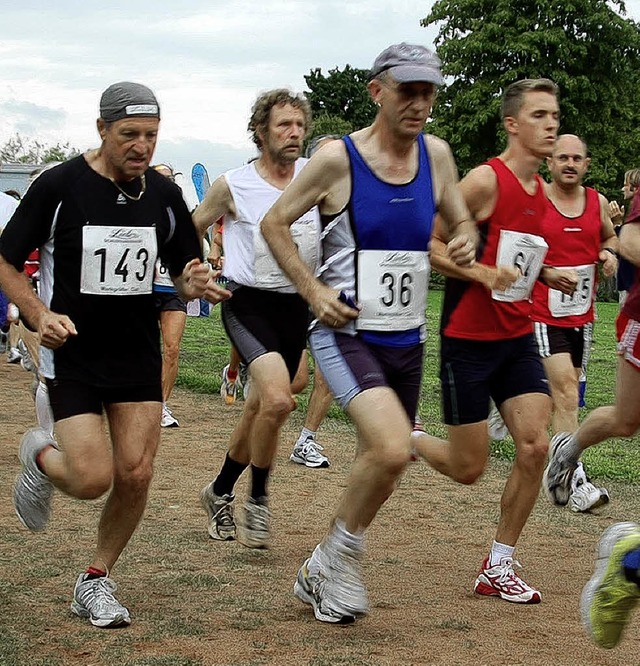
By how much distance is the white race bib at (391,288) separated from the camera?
5148 millimetres

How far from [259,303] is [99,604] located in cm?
222

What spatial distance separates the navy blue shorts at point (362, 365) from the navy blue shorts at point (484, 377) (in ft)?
1.49

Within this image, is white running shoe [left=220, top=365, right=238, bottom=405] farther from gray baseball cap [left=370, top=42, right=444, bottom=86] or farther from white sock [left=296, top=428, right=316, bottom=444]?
gray baseball cap [left=370, top=42, right=444, bottom=86]

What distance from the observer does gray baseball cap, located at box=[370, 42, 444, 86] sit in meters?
5.02

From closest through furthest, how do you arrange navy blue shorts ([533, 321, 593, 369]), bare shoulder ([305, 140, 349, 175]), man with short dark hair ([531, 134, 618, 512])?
bare shoulder ([305, 140, 349, 175])
man with short dark hair ([531, 134, 618, 512])
navy blue shorts ([533, 321, 593, 369])

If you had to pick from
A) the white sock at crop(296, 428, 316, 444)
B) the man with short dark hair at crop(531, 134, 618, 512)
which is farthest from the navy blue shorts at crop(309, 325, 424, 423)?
the white sock at crop(296, 428, 316, 444)

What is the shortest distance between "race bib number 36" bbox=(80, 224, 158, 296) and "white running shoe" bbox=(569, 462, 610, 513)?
349 centimetres

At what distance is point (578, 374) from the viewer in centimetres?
813

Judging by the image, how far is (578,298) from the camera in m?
8.17

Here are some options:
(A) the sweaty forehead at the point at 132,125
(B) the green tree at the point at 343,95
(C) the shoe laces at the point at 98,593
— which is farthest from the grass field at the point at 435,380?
(B) the green tree at the point at 343,95

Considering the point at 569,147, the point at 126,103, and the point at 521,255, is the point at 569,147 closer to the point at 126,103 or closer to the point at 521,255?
the point at 521,255

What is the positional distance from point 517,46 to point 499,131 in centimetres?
377

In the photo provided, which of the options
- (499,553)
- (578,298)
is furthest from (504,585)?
(578,298)

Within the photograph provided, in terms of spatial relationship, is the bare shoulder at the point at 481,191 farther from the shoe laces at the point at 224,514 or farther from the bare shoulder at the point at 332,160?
the shoe laces at the point at 224,514
